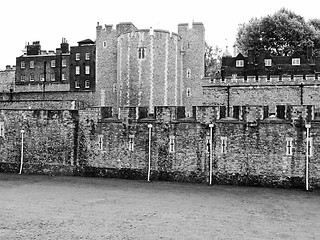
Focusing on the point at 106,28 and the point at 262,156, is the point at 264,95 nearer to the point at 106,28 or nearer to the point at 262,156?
the point at 262,156

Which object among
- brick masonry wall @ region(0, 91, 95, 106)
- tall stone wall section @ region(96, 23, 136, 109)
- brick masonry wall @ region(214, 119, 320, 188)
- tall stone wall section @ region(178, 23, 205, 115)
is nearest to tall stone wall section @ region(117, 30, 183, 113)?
tall stone wall section @ region(178, 23, 205, 115)

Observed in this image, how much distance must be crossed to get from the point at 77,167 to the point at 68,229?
902 cm

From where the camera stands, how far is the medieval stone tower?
27.6 metres

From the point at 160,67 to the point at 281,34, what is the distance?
1683cm

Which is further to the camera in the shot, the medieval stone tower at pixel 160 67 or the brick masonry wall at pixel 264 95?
the medieval stone tower at pixel 160 67

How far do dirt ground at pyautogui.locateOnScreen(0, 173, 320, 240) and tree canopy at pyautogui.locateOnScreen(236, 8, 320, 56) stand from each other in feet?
86.9

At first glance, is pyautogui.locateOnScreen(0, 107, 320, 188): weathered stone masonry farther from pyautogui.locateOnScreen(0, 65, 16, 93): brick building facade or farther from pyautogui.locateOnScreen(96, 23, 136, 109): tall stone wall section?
pyautogui.locateOnScreen(0, 65, 16, 93): brick building facade

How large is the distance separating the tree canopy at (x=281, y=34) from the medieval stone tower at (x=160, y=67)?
10.7 metres

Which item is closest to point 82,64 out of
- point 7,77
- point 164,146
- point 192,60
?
point 7,77

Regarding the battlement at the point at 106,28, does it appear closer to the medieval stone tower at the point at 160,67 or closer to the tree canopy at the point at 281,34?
the medieval stone tower at the point at 160,67

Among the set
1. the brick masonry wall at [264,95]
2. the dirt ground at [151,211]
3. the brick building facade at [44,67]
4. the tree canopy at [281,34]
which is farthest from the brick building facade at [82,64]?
the dirt ground at [151,211]

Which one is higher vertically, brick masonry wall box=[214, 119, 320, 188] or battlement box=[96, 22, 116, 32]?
battlement box=[96, 22, 116, 32]

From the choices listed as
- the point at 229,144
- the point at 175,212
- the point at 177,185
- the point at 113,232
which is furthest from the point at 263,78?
the point at 113,232

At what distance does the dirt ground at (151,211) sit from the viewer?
Result: 31.0ft
